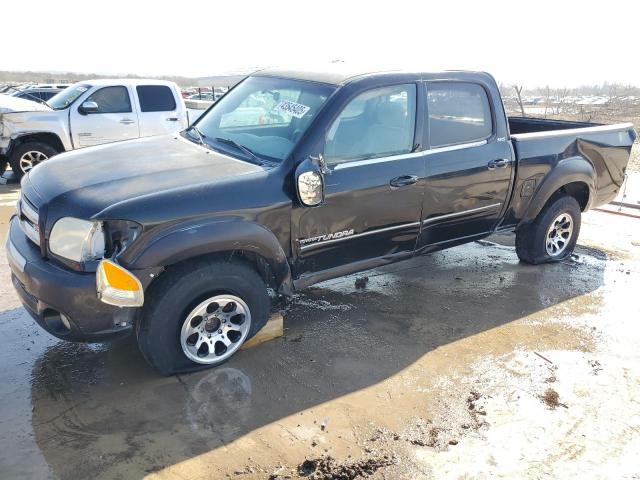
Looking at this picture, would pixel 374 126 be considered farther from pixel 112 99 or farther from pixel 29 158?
pixel 29 158

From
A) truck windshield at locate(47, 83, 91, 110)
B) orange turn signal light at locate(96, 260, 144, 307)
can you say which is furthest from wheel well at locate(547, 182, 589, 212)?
truck windshield at locate(47, 83, 91, 110)

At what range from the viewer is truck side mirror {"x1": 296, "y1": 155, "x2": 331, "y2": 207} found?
11.8 ft

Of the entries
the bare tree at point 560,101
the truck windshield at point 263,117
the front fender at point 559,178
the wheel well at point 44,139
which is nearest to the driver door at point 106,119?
the wheel well at point 44,139

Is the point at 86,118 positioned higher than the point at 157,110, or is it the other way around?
the point at 157,110

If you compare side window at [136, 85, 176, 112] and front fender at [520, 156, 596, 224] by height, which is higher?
side window at [136, 85, 176, 112]

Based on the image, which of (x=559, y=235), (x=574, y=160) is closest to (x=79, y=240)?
(x=574, y=160)

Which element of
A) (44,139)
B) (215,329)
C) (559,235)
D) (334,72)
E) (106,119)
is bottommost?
(215,329)

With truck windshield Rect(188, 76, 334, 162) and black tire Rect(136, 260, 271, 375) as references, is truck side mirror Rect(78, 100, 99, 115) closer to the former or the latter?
truck windshield Rect(188, 76, 334, 162)

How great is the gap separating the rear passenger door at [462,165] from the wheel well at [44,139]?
7106mm

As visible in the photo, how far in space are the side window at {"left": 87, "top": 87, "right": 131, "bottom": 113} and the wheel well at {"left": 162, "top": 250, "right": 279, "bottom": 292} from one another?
688 centimetres

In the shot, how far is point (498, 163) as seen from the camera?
475cm

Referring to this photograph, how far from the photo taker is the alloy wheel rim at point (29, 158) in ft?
29.5

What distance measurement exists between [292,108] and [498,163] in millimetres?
1901

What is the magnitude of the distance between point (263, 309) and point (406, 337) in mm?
1206
